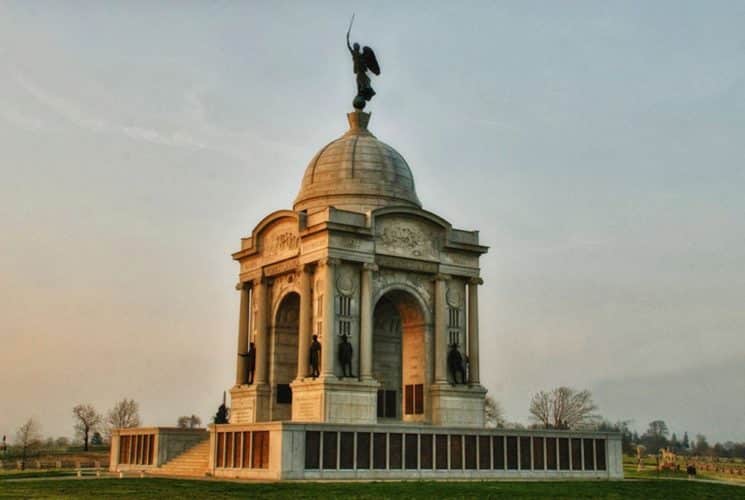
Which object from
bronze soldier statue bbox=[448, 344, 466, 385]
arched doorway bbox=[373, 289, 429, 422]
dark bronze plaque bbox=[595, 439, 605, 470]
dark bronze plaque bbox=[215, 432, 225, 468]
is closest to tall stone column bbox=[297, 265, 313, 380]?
arched doorway bbox=[373, 289, 429, 422]

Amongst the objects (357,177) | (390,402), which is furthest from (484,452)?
(357,177)

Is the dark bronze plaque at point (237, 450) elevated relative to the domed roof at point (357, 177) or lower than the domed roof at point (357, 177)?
lower

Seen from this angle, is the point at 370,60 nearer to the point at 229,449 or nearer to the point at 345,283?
the point at 345,283

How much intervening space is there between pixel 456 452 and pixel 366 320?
8883mm

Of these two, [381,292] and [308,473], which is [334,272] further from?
[308,473]

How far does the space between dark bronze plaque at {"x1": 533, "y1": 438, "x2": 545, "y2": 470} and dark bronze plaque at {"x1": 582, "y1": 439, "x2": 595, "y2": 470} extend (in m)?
3.04

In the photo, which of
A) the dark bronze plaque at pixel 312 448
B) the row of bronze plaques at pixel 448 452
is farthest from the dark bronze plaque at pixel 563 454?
the dark bronze plaque at pixel 312 448

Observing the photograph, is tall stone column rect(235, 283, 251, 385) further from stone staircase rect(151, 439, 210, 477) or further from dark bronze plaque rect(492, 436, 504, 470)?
dark bronze plaque rect(492, 436, 504, 470)

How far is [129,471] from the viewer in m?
50.3

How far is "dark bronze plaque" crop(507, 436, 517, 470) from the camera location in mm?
46156

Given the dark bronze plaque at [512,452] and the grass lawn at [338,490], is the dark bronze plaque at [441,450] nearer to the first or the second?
the grass lawn at [338,490]

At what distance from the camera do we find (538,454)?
47219 mm

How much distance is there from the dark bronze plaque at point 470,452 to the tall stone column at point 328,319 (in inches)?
310

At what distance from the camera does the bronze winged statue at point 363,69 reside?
193ft
